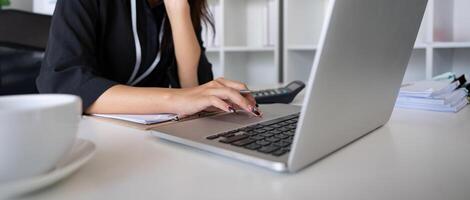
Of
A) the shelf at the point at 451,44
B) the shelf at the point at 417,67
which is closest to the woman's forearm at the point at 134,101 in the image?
the shelf at the point at 451,44

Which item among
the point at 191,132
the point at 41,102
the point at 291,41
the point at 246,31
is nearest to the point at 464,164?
the point at 191,132

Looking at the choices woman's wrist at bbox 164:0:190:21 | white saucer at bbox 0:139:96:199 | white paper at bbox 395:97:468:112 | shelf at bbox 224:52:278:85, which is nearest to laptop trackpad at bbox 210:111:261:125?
white saucer at bbox 0:139:96:199

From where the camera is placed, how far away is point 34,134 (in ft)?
0.92

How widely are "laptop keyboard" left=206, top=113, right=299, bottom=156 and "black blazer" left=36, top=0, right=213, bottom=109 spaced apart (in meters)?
0.33

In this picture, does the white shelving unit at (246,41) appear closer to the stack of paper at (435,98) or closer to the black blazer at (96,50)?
the black blazer at (96,50)

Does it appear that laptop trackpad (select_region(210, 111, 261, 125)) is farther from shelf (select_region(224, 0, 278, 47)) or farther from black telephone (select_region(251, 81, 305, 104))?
shelf (select_region(224, 0, 278, 47))

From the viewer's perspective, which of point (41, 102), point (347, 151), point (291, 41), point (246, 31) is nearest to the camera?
point (41, 102)

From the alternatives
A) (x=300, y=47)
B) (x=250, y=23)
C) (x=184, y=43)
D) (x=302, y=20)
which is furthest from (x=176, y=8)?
(x=250, y=23)

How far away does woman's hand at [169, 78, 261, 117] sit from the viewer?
605mm

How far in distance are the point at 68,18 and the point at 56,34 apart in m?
0.05

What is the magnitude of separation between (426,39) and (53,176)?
1772 millimetres

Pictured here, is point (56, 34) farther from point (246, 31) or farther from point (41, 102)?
point (246, 31)

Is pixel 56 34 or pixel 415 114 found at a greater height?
pixel 56 34

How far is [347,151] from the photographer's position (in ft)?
1.46
